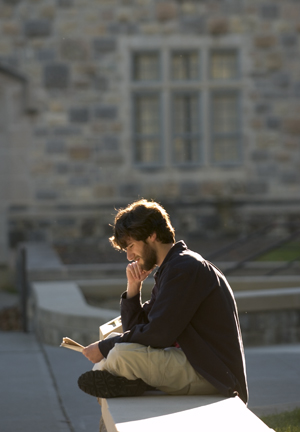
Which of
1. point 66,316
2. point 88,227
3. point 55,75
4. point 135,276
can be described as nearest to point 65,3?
point 55,75

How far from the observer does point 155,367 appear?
11.2 ft

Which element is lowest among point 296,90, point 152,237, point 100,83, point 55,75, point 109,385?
point 109,385

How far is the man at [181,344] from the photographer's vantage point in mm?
3361

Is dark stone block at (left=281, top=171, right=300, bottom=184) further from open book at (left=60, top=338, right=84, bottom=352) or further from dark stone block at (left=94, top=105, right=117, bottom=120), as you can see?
open book at (left=60, top=338, right=84, bottom=352)

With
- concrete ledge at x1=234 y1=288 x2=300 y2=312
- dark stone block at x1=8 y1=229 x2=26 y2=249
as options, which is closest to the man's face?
concrete ledge at x1=234 y1=288 x2=300 y2=312

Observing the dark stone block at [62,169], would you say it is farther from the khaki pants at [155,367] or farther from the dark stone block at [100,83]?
the khaki pants at [155,367]

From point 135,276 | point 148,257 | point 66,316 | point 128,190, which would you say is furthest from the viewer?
point 128,190

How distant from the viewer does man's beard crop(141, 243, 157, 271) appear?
363cm

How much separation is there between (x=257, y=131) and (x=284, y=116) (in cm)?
52

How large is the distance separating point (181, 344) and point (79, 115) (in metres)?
9.38

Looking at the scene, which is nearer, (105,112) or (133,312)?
(133,312)

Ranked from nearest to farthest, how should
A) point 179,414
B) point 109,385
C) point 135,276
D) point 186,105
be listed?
1. point 179,414
2. point 109,385
3. point 135,276
4. point 186,105

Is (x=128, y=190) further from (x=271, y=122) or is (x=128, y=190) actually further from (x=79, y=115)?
(x=271, y=122)

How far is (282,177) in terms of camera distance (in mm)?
12688
